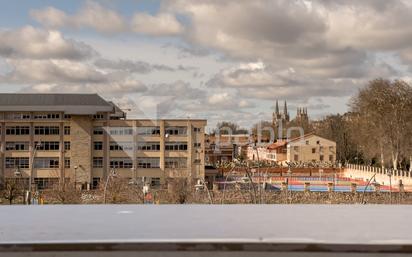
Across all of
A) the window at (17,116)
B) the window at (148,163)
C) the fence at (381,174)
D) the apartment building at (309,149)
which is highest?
the window at (17,116)

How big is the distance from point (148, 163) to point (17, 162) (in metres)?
12.1

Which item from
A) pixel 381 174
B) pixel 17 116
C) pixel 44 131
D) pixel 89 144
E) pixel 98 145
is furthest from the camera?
pixel 98 145

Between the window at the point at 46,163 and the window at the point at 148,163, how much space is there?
7621 millimetres

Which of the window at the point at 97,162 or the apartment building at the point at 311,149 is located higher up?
the apartment building at the point at 311,149

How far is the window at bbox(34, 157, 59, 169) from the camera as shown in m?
49.2

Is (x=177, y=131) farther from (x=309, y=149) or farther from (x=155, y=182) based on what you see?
(x=309, y=149)

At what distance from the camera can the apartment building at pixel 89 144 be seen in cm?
4925

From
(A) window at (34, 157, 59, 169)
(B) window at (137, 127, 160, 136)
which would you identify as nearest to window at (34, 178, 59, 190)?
(A) window at (34, 157, 59, 169)

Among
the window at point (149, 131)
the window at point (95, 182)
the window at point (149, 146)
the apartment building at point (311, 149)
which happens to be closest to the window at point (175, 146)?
the window at point (149, 146)

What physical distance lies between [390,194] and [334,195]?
15.1 feet

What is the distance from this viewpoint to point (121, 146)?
50.2m

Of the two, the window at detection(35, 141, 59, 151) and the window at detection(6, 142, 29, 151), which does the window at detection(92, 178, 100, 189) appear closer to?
the window at detection(35, 141, 59, 151)

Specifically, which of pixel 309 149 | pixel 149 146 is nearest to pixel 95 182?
pixel 149 146

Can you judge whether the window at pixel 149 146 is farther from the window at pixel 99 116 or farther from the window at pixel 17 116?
the window at pixel 17 116
